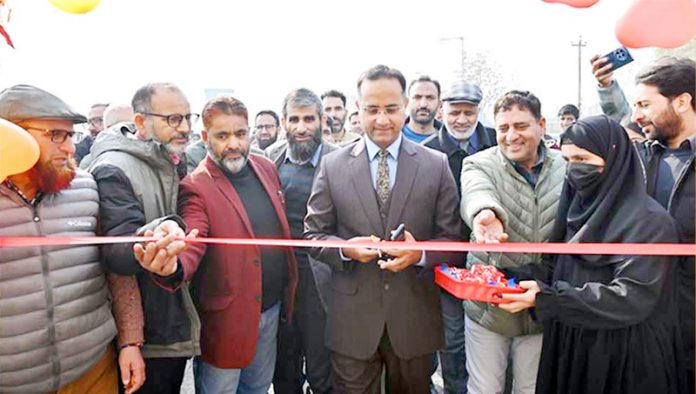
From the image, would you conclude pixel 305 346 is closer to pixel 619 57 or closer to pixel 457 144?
pixel 457 144

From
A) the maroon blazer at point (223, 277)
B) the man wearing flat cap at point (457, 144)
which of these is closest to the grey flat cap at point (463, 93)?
the man wearing flat cap at point (457, 144)

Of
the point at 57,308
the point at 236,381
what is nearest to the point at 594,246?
the point at 236,381

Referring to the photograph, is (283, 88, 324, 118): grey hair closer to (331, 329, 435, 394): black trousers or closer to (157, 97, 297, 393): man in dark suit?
(157, 97, 297, 393): man in dark suit

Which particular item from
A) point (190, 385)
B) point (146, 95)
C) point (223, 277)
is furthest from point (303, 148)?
point (190, 385)

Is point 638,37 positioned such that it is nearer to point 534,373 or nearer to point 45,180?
point 534,373

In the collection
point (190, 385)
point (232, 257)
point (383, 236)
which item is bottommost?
point (190, 385)

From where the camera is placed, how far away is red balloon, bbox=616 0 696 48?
2.35 metres

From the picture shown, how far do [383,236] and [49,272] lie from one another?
157 cm

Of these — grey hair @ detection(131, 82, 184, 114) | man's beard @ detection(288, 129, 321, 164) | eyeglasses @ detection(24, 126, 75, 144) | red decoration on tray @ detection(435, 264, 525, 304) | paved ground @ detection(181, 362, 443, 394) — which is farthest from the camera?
paved ground @ detection(181, 362, 443, 394)

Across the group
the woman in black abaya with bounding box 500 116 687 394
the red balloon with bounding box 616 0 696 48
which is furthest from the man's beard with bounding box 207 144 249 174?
the red balloon with bounding box 616 0 696 48

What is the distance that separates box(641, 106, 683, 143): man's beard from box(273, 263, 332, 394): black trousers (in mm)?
2290

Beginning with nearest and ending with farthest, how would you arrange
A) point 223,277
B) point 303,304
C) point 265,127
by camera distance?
1. point 223,277
2. point 303,304
3. point 265,127

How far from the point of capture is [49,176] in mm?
2281

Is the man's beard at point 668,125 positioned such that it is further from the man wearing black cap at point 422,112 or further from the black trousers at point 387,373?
the man wearing black cap at point 422,112
